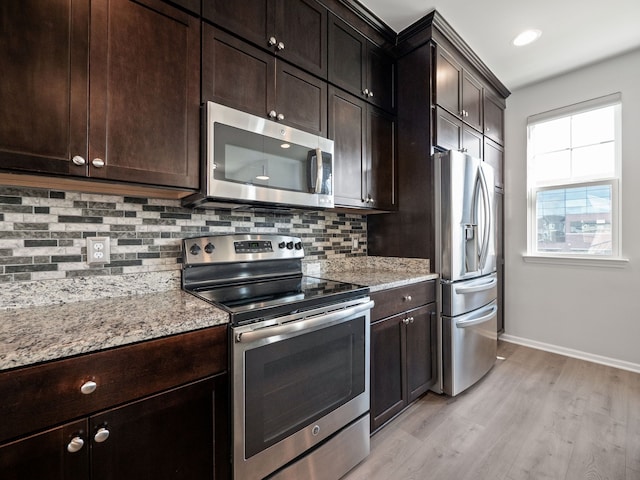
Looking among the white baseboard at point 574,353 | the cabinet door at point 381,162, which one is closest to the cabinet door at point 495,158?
the cabinet door at point 381,162

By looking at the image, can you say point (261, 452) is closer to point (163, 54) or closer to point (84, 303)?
point (84, 303)

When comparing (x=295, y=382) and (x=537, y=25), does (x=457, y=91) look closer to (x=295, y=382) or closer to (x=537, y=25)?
(x=537, y=25)

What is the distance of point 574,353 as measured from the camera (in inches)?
111

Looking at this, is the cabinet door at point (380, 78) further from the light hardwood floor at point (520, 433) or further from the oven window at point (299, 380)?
the light hardwood floor at point (520, 433)

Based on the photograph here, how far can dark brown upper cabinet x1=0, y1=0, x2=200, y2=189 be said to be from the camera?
3.12ft

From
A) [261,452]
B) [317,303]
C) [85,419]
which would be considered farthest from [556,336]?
[85,419]

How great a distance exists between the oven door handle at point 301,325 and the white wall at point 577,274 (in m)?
2.46

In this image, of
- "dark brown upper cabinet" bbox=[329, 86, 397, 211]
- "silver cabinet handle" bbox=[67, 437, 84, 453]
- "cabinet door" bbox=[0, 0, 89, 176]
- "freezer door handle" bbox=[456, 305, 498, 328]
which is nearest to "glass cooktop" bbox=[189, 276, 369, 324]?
"silver cabinet handle" bbox=[67, 437, 84, 453]

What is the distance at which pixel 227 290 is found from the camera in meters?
1.48

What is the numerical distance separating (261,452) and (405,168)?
6.53 feet

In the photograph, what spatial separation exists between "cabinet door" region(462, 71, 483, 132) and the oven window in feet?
6.80

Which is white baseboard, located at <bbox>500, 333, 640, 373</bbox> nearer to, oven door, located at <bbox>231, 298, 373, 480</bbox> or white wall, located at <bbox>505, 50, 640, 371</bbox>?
white wall, located at <bbox>505, 50, 640, 371</bbox>

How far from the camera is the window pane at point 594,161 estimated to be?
265 cm

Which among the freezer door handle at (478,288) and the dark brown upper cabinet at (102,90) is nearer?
the dark brown upper cabinet at (102,90)
